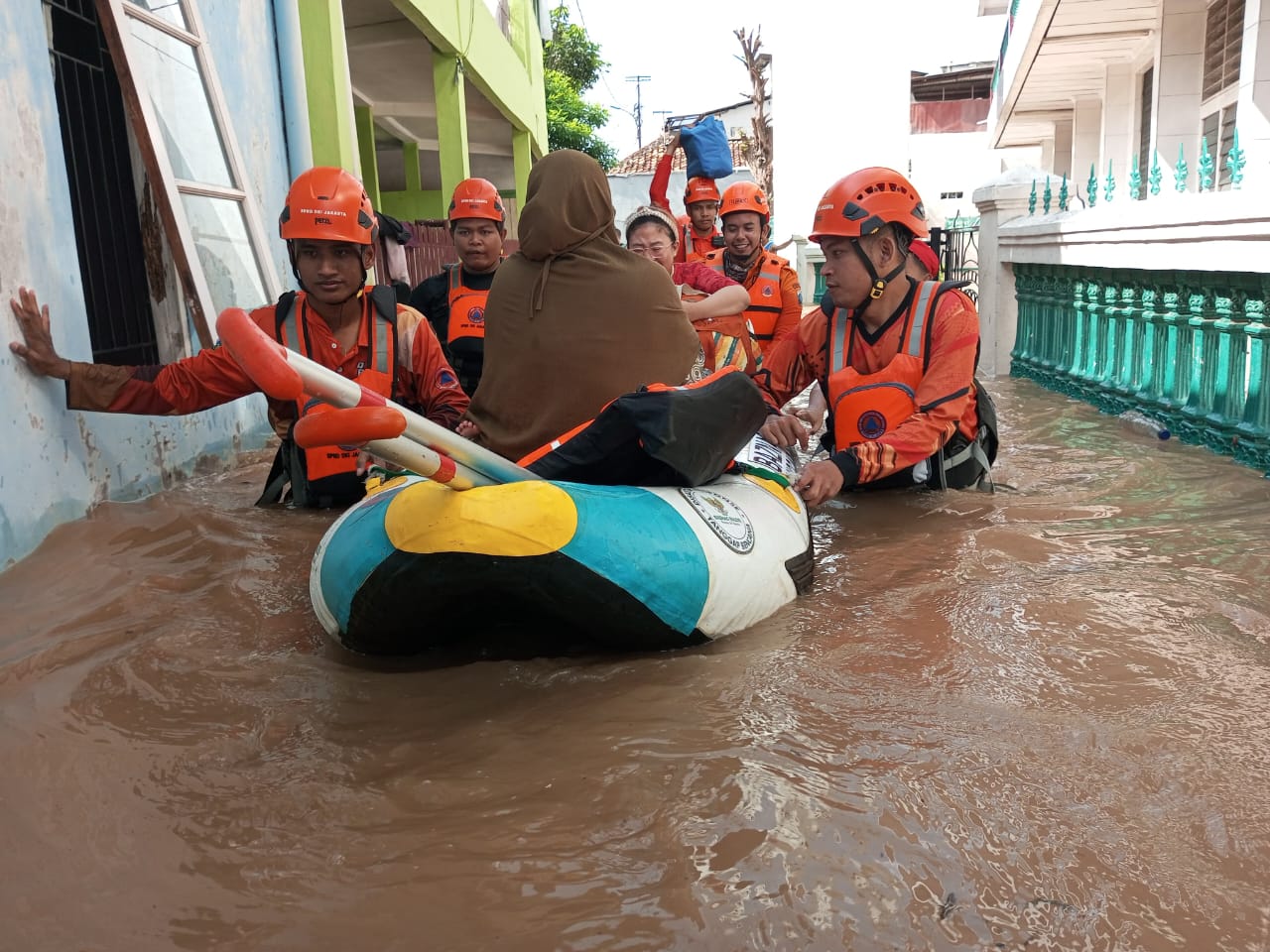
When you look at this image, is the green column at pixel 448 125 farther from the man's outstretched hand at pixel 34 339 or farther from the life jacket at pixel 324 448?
the man's outstretched hand at pixel 34 339

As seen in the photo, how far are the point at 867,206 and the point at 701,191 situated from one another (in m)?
3.39

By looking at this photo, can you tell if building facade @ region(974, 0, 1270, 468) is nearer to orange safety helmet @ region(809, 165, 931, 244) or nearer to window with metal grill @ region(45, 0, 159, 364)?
orange safety helmet @ region(809, 165, 931, 244)

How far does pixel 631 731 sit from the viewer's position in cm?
261

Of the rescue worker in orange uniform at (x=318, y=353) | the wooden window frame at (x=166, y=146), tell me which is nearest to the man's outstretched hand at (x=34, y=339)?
the rescue worker in orange uniform at (x=318, y=353)

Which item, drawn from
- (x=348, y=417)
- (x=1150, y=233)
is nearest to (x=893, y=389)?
(x=1150, y=233)

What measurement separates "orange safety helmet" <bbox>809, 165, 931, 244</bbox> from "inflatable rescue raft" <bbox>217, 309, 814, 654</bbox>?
1373 millimetres

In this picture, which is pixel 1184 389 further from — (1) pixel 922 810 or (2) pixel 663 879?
(2) pixel 663 879

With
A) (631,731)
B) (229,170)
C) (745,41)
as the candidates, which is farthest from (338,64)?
(745,41)

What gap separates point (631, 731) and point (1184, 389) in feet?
16.6

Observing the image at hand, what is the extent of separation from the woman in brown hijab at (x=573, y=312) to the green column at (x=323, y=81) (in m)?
4.64

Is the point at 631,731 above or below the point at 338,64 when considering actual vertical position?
below

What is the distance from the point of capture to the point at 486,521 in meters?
2.68

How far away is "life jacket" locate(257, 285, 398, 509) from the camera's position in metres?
4.61

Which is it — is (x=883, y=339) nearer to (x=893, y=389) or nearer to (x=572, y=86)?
(x=893, y=389)
